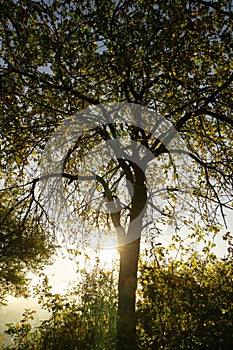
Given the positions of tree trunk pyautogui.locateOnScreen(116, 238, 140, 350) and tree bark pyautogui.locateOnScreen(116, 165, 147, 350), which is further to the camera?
tree bark pyautogui.locateOnScreen(116, 165, 147, 350)

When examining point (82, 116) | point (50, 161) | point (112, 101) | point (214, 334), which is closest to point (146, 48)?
point (112, 101)

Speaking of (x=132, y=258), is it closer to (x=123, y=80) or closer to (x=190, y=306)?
(x=190, y=306)

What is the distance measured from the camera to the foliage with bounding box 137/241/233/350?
277 inches

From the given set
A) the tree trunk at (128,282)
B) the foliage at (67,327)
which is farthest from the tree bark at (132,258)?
the foliage at (67,327)

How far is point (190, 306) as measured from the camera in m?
7.38

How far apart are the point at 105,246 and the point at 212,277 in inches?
173

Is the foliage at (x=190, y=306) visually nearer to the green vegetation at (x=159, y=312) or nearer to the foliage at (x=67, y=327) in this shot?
the green vegetation at (x=159, y=312)

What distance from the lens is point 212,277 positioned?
8.26 metres

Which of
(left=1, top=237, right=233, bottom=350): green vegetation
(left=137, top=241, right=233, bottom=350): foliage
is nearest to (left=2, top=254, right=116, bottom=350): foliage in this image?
(left=1, top=237, right=233, bottom=350): green vegetation

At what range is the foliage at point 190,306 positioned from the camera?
7.03 meters

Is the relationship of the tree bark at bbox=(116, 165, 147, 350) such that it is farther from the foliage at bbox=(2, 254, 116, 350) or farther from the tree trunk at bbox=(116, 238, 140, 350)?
the foliage at bbox=(2, 254, 116, 350)

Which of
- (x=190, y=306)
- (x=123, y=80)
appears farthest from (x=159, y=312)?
(x=123, y=80)

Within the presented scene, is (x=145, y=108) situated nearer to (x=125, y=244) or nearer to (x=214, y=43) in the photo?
(x=214, y=43)

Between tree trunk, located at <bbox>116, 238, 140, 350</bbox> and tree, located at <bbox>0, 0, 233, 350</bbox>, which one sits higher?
tree, located at <bbox>0, 0, 233, 350</bbox>
